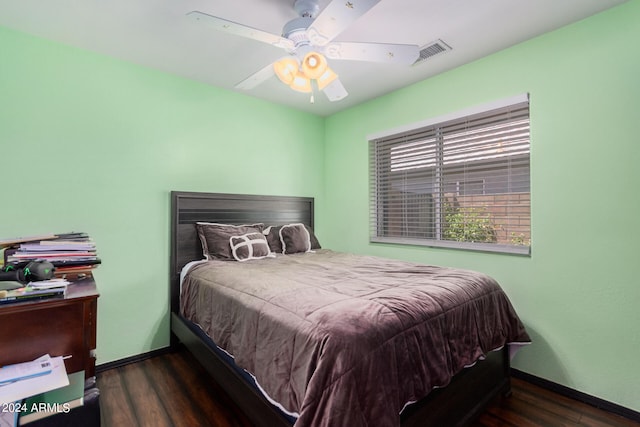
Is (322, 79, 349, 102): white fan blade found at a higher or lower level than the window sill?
higher

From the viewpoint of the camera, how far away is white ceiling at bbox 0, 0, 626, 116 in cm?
185

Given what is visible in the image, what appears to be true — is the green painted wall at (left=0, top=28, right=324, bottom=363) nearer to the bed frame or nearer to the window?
the bed frame

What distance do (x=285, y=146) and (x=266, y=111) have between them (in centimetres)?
43

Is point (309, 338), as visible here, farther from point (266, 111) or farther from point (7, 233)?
point (266, 111)

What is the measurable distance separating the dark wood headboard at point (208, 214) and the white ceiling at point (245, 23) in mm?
1143

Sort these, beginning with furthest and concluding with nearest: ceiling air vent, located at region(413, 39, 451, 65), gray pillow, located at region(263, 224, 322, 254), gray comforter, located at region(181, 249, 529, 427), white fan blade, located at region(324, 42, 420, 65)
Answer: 1. gray pillow, located at region(263, 224, 322, 254)
2. ceiling air vent, located at region(413, 39, 451, 65)
3. white fan blade, located at region(324, 42, 420, 65)
4. gray comforter, located at region(181, 249, 529, 427)

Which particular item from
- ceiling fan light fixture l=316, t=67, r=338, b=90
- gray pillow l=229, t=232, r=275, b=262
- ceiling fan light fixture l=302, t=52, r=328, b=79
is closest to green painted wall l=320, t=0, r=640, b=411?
ceiling fan light fixture l=316, t=67, r=338, b=90

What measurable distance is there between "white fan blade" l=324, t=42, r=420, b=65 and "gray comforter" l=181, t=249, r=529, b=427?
1.30 metres

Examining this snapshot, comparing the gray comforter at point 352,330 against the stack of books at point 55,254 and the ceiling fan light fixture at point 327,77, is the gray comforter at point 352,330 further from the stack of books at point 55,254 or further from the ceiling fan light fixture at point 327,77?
the ceiling fan light fixture at point 327,77

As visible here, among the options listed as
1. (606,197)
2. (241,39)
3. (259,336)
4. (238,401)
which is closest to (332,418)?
(259,336)

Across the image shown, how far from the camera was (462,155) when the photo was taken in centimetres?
266

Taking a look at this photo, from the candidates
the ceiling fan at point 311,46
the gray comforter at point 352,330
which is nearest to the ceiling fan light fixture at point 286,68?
the ceiling fan at point 311,46

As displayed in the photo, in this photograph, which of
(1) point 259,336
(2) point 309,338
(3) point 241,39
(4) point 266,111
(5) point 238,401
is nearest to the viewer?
(2) point 309,338

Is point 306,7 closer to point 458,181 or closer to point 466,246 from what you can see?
point 458,181
